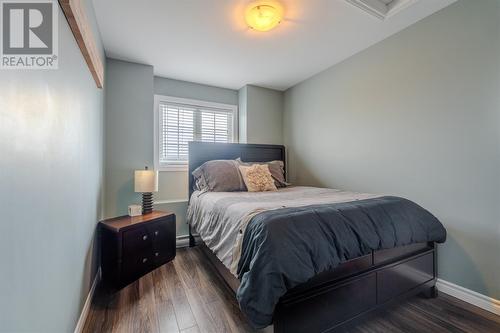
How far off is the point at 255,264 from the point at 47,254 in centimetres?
95

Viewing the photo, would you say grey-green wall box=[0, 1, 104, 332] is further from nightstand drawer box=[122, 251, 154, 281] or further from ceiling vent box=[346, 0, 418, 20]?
ceiling vent box=[346, 0, 418, 20]

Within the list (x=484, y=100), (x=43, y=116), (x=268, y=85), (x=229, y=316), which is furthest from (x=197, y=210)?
(x=484, y=100)

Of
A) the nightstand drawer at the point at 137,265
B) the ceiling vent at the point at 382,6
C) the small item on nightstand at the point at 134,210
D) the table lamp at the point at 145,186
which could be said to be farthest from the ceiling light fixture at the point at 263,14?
the nightstand drawer at the point at 137,265

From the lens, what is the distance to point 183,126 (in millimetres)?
3482

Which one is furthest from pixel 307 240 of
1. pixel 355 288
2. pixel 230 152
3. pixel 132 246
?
pixel 230 152

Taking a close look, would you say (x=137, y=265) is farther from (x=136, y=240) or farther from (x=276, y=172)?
(x=276, y=172)

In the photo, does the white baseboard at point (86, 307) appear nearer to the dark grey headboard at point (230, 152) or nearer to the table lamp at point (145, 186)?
the table lamp at point (145, 186)

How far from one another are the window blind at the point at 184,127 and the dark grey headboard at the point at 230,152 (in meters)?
0.38

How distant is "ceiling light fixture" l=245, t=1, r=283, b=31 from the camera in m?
1.86

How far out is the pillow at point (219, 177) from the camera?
9.03 feet

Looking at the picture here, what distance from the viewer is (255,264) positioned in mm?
1179

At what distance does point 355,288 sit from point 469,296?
45.7 inches

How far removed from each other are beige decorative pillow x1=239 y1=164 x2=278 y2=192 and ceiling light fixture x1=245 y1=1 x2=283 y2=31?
5.25 ft

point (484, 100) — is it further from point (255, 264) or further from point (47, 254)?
point (47, 254)
